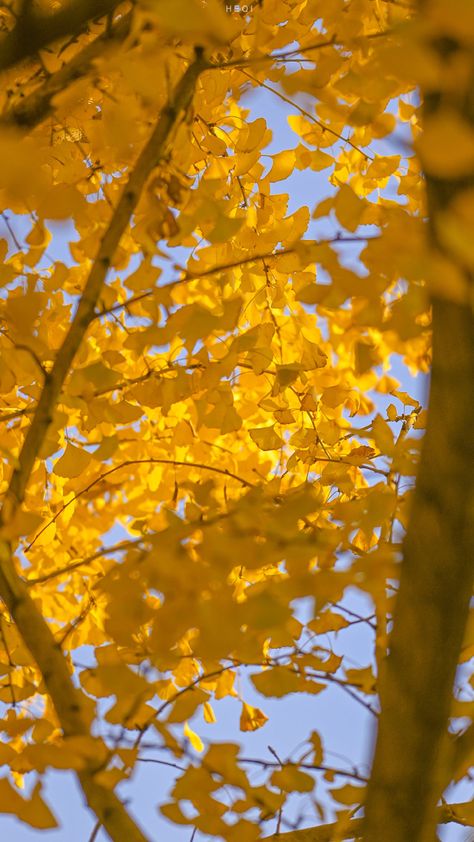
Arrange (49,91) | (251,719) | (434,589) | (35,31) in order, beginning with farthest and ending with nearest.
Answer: (251,719)
(49,91)
(35,31)
(434,589)

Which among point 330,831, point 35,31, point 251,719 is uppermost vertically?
point 35,31

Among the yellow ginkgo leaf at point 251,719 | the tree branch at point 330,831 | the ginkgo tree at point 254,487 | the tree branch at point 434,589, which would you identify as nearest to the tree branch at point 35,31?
the ginkgo tree at point 254,487

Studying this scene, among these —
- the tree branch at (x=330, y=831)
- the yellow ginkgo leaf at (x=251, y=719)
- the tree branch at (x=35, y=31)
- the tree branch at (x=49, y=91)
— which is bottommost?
the tree branch at (x=330, y=831)

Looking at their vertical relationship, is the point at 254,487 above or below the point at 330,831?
above

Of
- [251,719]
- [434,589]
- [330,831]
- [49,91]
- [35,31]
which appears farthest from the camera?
[251,719]

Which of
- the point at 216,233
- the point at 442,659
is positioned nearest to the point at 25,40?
the point at 216,233

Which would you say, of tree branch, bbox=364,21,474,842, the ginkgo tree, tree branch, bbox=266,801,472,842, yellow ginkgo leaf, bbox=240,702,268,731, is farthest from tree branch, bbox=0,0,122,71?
yellow ginkgo leaf, bbox=240,702,268,731

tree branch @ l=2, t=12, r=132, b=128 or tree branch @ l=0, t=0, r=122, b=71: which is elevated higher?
tree branch @ l=2, t=12, r=132, b=128

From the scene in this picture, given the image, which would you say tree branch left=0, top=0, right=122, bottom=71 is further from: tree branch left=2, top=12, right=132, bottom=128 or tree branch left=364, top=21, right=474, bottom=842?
tree branch left=364, top=21, right=474, bottom=842

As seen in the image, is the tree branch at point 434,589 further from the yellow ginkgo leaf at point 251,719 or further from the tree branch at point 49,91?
the yellow ginkgo leaf at point 251,719

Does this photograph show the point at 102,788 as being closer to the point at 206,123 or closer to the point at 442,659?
the point at 442,659

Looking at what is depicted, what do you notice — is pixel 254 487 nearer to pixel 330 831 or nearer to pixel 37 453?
pixel 37 453

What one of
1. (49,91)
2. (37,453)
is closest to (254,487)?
(37,453)

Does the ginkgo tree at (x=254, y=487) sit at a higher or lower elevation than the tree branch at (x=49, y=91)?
lower
